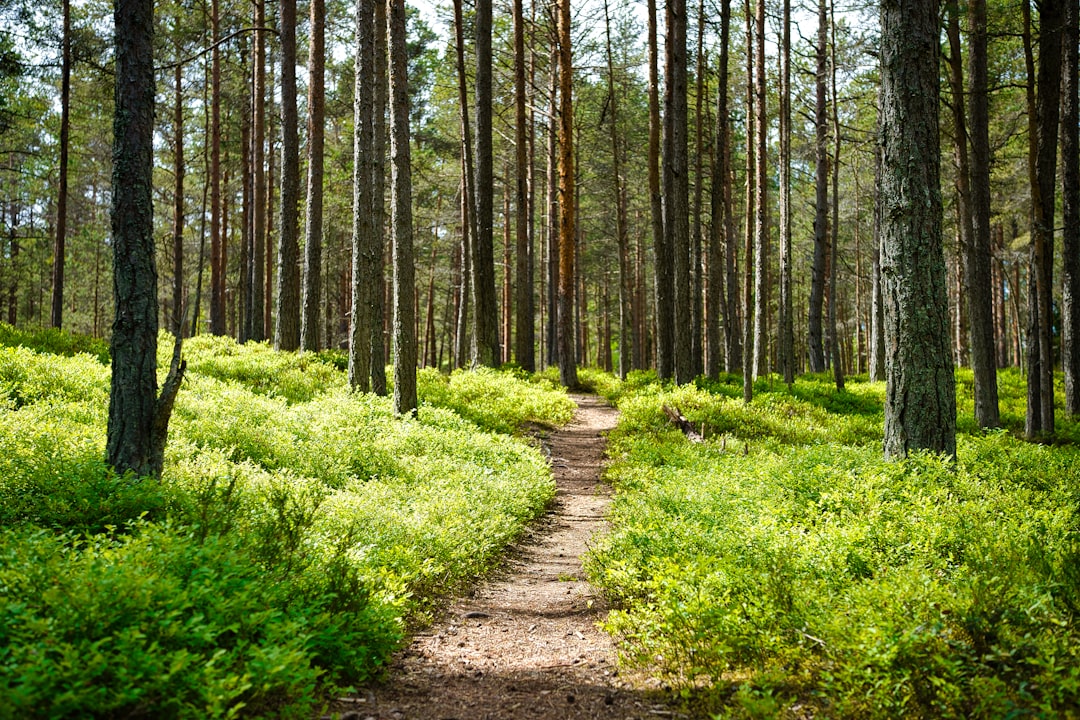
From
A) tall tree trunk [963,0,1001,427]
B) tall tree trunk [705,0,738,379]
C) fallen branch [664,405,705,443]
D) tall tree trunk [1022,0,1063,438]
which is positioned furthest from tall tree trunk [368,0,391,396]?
tall tree trunk [1022,0,1063,438]

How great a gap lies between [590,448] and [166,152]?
25.2 meters

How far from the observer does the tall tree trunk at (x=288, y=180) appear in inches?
632

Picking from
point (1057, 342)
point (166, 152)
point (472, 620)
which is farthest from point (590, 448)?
point (1057, 342)


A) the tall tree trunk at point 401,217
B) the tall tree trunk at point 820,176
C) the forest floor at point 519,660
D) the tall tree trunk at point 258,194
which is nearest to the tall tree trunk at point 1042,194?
the tall tree trunk at point 820,176

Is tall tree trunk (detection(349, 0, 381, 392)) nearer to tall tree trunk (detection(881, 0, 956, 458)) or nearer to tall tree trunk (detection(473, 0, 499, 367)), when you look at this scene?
tall tree trunk (detection(473, 0, 499, 367))

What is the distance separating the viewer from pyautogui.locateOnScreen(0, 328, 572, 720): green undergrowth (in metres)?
2.96

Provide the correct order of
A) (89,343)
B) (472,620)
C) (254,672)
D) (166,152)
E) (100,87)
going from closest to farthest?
(254,672) → (472,620) → (89,343) → (100,87) → (166,152)

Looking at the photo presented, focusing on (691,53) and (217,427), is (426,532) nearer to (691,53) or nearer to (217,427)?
(217,427)

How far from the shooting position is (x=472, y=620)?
17.9 ft

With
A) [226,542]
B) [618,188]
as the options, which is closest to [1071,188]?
[618,188]

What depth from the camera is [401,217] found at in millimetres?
11516

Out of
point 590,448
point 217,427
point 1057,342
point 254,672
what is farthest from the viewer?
point 1057,342

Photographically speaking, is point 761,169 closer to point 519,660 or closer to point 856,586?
point 856,586

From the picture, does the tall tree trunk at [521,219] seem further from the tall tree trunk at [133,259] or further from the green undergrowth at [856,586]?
the tall tree trunk at [133,259]
